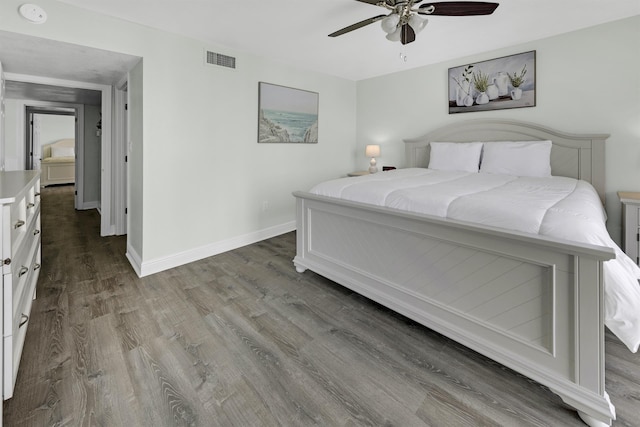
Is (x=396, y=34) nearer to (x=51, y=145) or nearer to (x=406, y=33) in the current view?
(x=406, y=33)

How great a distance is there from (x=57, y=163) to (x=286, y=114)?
28.0 ft

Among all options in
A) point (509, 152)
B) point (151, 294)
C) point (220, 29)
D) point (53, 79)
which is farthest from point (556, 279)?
point (53, 79)

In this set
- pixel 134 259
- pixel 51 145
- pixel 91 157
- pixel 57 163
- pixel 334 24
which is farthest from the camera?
pixel 51 145

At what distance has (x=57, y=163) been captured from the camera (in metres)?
8.88

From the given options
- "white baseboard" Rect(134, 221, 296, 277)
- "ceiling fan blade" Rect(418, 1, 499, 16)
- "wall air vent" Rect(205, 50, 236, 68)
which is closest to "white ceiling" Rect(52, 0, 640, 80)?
"wall air vent" Rect(205, 50, 236, 68)

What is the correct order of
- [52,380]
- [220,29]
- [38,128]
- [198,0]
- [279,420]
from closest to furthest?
[279,420], [52,380], [198,0], [220,29], [38,128]

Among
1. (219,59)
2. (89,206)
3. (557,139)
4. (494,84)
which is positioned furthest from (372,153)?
(89,206)

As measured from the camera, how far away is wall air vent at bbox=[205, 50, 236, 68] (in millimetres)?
3260

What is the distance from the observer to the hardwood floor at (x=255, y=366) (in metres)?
1.38

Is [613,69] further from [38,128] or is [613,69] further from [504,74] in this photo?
[38,128]

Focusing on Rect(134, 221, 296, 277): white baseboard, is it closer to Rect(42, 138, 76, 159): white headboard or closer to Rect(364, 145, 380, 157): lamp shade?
Rect(364, 145, 380, 157): lamp shade

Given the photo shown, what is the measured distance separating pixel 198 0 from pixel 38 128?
379 inches

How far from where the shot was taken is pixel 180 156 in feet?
10.3

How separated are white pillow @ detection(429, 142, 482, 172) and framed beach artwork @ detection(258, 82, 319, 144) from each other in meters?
1.77
